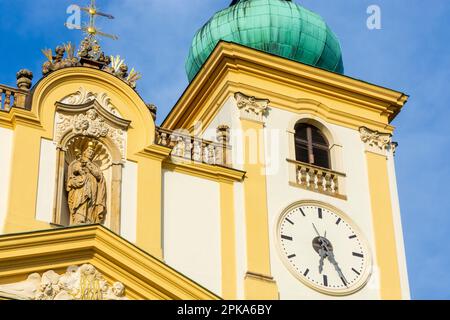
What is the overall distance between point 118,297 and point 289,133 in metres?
5.49

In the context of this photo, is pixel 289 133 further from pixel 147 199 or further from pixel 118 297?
pixel 118 297

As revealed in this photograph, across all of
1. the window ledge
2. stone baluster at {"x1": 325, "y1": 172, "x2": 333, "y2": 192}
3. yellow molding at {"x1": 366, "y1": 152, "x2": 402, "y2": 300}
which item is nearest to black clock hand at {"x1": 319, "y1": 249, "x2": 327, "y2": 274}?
yellow molding at {"x1": 366, "y1": 152, "x2": 402, "y2": 300}

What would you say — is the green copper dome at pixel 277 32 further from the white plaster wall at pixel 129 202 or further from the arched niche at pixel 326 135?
the white plaster wall at pixel 129 202

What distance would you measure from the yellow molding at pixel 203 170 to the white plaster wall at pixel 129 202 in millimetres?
658

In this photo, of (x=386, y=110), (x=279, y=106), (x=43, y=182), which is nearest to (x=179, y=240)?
(x=43, y=182)

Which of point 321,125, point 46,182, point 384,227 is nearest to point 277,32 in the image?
point 321,125

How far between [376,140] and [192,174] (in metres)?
4.16

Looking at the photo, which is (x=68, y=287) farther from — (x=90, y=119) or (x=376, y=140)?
(x=376, y=140)

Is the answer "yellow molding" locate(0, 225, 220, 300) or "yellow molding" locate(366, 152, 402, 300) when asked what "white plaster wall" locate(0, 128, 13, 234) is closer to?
"yellow molding" locate(0, 225, 220, 300)

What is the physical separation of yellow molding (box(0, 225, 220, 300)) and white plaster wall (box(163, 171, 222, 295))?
3.02 feet

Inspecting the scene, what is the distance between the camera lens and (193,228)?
20625 mm

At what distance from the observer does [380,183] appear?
23156mm

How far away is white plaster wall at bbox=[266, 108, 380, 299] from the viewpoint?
21047 millimetres
